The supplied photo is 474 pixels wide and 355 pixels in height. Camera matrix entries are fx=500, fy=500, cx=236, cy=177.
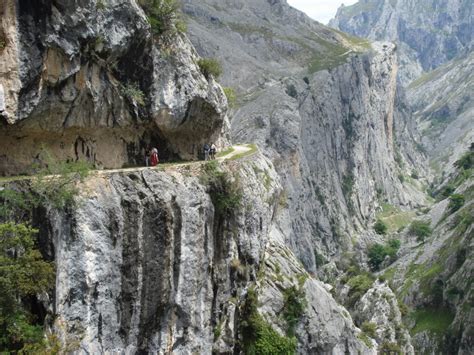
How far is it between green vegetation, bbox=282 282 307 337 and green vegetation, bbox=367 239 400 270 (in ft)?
200

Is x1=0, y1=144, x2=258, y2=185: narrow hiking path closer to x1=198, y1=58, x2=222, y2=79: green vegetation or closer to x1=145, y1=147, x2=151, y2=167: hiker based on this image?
x1=145, y1=147, x2=151, y2=167: hiker

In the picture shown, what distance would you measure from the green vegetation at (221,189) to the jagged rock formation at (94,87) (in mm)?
4096

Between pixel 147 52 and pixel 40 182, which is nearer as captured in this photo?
pixel 40 182

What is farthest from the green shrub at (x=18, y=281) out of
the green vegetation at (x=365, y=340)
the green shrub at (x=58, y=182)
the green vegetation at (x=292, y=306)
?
the green vegetation at (x=365, y=340)

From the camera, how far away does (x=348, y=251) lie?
338ft

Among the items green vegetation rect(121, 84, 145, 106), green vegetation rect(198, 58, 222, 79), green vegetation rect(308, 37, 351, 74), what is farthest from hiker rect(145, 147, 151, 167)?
green vegetation rect(308, 37, 351, 74)

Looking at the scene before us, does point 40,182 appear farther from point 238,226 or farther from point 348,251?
point 348,251

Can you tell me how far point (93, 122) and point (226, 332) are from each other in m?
15.8

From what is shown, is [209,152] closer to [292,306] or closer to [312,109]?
[292,306]

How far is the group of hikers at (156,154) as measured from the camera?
105 feet

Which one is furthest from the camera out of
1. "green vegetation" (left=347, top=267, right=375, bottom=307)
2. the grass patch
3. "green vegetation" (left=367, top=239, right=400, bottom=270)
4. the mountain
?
the grass patch

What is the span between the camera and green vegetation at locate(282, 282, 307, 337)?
36.6 m

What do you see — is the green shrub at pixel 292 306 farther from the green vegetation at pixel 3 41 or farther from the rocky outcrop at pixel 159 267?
the green vegetation at pixel 3 41

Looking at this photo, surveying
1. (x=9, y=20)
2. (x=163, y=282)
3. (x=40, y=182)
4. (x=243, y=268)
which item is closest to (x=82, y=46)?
(x=9, y=20)
